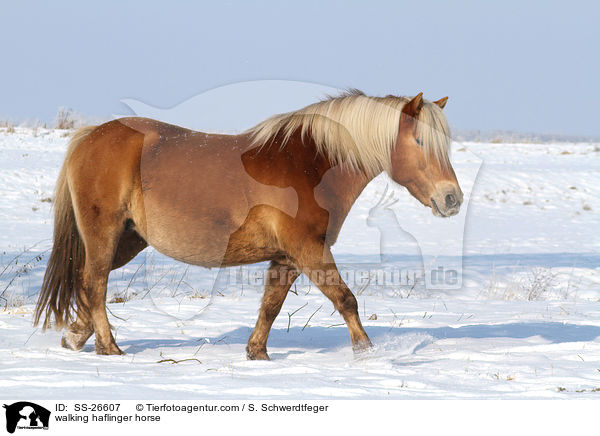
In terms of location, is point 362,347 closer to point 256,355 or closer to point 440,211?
point 256,355

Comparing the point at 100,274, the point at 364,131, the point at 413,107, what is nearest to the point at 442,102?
the point at 413,107

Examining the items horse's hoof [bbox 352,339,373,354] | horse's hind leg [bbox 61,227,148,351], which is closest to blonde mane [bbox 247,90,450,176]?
horse's hoof [bbox 352,339,373,354]

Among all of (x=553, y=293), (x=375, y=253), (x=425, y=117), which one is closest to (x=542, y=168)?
(x=375, y=253)

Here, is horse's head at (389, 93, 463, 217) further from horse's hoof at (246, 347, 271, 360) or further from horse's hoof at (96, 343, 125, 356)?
horse's hoof at (96, 343, 125, 356)

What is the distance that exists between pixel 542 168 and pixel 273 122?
17.2 meters

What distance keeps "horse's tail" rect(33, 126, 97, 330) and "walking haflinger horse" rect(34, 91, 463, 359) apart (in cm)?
20

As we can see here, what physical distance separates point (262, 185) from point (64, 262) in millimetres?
1894

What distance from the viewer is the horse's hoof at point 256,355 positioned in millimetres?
4786

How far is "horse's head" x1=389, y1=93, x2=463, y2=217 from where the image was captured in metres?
4.51
